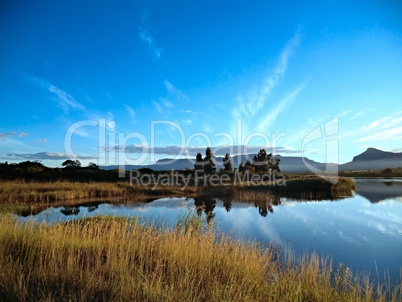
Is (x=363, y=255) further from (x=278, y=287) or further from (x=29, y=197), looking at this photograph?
(x=29, y=197)

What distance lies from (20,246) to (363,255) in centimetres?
1185

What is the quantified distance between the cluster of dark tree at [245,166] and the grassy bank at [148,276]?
2410 inches

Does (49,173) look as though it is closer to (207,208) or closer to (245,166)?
(207,208)

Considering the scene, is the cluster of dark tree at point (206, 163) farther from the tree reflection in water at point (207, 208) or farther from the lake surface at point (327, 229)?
the lake surface at point (327, 229)

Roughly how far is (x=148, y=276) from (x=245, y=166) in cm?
7756

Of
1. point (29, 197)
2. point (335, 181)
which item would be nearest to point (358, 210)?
point (335, 181)

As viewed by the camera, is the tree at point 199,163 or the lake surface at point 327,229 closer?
the lake surface at point 327,229

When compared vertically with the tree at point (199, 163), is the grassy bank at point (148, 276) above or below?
below

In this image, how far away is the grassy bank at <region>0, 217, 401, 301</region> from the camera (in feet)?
13.9

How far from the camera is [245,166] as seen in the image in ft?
267

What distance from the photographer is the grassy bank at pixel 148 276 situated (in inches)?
167

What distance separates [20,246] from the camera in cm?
684

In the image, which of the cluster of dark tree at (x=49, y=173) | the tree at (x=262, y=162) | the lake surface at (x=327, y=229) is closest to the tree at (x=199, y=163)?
the tree at (x=262, y=162)

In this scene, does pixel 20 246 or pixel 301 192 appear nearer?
pixel 20 246
